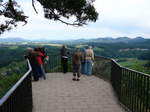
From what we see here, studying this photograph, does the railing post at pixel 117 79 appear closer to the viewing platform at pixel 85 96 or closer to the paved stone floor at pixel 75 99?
the viewing platform at pixel 85 96

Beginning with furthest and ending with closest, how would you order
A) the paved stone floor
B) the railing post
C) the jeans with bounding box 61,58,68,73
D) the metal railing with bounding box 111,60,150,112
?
the jeans with bounding box 61,58,68,73 < the railing post < the paved stone floor < the metal railing with bounding box 111,60,150,112

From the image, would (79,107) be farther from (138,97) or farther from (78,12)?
(78,12)

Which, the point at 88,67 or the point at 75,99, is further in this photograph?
the point at 88,67

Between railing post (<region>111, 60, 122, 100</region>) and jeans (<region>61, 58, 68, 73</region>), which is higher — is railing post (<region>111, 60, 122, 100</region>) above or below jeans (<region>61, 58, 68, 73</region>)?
above

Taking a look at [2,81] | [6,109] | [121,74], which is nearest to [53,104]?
[121,74]

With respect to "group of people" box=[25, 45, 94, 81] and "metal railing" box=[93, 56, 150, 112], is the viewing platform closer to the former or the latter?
"metal railing" box=[93, 56, 150, 112]

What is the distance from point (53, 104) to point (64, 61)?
832 centimetres

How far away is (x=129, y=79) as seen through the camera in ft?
23.6

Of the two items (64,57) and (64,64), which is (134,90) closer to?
(64,57)

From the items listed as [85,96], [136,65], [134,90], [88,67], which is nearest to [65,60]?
[88,67]

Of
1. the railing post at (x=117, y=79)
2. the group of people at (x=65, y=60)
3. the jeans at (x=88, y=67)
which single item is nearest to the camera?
the railing post at (x=117, y=79)

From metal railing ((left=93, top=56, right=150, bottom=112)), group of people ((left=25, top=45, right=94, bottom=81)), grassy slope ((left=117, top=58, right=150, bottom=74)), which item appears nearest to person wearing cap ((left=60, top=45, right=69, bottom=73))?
group of people ((left=25, top=45, right=94, bottom=81))

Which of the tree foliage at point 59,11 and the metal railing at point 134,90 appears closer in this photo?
the metal railing at point 134,90

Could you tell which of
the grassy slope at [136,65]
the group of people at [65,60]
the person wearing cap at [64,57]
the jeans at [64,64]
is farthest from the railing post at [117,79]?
the jeans at [64,64]
